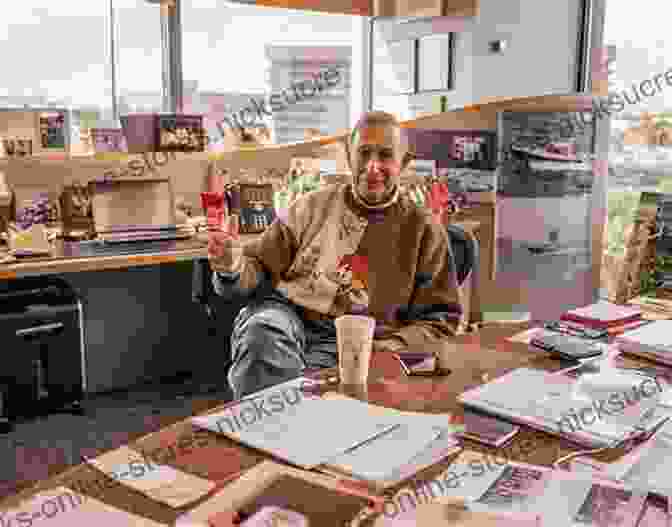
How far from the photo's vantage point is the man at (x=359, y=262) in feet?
Answer: 7.16

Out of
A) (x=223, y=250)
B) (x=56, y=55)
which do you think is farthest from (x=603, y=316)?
(x=56, y=55)

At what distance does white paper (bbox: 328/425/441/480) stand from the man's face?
1.15 m

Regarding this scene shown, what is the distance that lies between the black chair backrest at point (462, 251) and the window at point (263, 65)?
6.14 feet

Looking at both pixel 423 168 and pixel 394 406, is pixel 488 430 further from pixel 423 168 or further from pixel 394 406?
pixel 423 168

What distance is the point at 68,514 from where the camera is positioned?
96 cm

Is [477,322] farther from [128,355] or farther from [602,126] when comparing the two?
[128,355]

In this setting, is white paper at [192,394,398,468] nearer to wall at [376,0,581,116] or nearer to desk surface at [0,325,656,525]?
desk surface at [0,325,656,525]

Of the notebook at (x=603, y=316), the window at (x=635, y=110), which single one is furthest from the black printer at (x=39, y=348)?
the window at (x=635, y=110)

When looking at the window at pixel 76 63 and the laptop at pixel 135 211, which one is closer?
the laptop at pixel 135 211

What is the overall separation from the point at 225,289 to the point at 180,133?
68.4 inches

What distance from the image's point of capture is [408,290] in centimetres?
222

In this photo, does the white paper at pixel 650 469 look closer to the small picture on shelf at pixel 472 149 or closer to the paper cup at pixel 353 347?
the paper cup at pixel 353 347

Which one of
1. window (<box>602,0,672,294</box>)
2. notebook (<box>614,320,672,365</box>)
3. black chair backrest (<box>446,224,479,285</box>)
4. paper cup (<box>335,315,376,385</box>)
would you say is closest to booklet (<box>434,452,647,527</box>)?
paper cup (<box>335,315,376,385</box>)

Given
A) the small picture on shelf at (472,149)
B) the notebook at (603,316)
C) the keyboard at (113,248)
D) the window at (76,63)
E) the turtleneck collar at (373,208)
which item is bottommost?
the notebook at (603,316)
